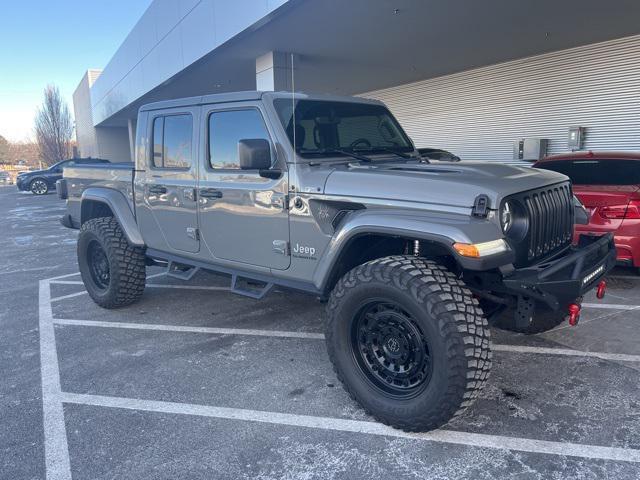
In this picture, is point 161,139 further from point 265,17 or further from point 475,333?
point 265,17

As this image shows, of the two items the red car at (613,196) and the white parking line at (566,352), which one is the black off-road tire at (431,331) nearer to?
the white parking line at (566,352)

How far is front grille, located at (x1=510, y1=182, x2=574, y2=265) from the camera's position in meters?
3.09

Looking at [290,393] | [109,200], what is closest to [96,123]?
[109,200]

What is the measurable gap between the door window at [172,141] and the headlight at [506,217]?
9.03ft

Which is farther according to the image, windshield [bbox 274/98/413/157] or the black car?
the black car

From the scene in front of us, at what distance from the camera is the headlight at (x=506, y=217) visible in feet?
9.61

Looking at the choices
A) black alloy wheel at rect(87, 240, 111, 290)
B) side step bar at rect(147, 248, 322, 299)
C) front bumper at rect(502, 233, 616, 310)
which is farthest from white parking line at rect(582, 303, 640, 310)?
black alloy wheel at rect(87, 240, 111, 290)

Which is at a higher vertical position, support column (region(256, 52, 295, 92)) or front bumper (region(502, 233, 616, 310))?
support column (region(256, 52, 295, 92))

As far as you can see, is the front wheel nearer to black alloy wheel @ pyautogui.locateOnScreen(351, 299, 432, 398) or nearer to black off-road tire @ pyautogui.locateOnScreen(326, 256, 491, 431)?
black off-road tire @ pyautogui.locateOnScreen(326, 256, 491, 431)

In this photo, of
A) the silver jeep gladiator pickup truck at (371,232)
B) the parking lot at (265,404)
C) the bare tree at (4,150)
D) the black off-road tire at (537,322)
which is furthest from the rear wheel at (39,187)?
the bare tree at (4,150)

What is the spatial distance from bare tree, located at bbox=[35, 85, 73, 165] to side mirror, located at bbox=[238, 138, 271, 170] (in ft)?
177

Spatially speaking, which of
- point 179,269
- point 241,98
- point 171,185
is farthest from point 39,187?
point 241,98

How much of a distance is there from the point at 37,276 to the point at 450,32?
861 cm

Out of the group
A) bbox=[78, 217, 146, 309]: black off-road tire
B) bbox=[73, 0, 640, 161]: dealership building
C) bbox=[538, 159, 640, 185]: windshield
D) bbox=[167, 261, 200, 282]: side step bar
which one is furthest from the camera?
bbox=[73, 0, 640, 161]: dealership building
